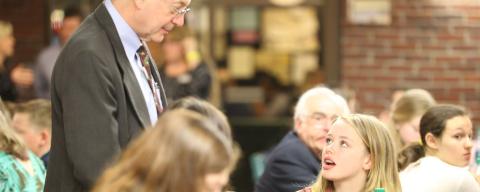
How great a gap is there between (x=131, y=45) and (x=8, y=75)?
18.1ft

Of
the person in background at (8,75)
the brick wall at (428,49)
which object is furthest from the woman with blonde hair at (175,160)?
the brick wall at (428,49)

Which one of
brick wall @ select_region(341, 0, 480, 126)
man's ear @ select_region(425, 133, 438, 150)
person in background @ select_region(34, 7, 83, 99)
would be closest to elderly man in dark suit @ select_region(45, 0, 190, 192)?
man's ear @ select_region(425, 133, 438, 150)

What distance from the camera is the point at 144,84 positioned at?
418 centimetres

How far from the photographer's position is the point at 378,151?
4.80 meters

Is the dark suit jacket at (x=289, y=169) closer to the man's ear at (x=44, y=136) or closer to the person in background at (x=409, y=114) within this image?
the person in background at (x=409, y=114)

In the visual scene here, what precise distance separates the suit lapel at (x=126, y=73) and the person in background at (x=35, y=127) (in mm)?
2682

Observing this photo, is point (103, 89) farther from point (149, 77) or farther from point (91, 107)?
point (149, 77)

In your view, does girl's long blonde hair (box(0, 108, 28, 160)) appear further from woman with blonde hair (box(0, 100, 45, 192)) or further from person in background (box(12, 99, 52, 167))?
person in background (box(12, 99, 52, 167))

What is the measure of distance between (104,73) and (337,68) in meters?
7.07

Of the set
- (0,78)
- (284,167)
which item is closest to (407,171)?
(284,167)

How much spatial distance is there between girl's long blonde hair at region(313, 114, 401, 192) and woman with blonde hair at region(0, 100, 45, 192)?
1.51 metres

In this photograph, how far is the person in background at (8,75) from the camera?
30.8ft

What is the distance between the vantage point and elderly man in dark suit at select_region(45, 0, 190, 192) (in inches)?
150

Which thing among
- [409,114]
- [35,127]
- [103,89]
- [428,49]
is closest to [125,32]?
[103,89]
